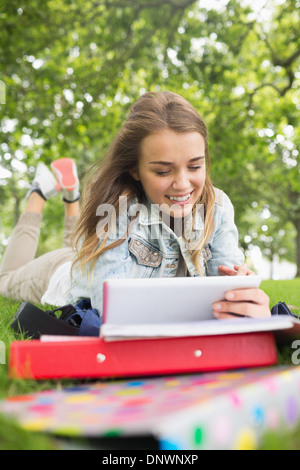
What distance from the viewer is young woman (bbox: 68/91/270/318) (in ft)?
7.11

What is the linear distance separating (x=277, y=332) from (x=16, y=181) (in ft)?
49.5

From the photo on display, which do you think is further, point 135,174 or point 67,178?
point 67,178

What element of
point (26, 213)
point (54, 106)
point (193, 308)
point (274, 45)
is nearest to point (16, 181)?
point (54, 106)

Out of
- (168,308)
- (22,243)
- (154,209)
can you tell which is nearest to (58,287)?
(22,243)

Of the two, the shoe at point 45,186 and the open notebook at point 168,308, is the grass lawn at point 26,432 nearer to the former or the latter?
the open notebook at point 168,308

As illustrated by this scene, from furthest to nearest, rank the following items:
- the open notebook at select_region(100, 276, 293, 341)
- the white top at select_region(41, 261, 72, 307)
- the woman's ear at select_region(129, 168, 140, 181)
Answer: the white top at select_region(41, 261, 72, 307) < the woman's ear at select_region(129, 168, 140, 181) < the open notebook at select_region(100, 276, 293, 341)

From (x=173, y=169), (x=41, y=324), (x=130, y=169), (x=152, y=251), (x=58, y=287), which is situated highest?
(x=130, y=169)

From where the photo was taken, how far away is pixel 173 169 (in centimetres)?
214

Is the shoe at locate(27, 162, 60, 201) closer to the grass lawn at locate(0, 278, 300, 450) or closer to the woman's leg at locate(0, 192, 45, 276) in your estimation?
the woman's leg at locate(0, 192, 45, 276)

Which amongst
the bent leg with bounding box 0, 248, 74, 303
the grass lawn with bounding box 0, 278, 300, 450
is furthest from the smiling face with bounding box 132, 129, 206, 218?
→ the bent leg with bounding box 0, 248, 74, 303

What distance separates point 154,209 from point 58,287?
1.12 meters

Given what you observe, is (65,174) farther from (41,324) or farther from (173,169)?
(41,324)

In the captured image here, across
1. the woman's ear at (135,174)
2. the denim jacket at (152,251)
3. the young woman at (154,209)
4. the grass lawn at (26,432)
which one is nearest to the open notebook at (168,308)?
the grass lawn at (26,432)

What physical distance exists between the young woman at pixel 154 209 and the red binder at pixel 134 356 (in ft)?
2.45
